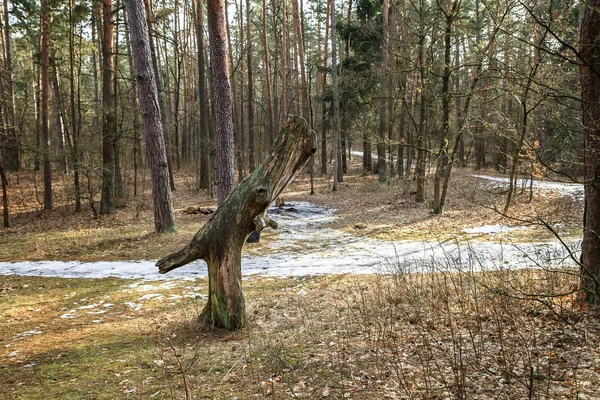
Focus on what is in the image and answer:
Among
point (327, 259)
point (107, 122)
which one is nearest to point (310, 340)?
point (327, 259)

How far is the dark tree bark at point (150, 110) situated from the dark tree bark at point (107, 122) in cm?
451

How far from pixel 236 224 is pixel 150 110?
7.73m

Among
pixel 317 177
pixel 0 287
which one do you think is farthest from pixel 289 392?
pixel 317 177

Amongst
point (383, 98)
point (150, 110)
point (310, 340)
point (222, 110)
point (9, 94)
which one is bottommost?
point (310, 340)

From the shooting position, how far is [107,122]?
15.1 meters

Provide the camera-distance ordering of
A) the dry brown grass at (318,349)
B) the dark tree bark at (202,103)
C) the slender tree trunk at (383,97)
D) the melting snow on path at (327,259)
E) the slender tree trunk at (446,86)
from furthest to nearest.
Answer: the slender tree trunk at (383,97), the dark tree bark at (202,103), the slender tree trunk at (446,86), the melting snow on path at (327,259), the dry brown grass at (318,349)

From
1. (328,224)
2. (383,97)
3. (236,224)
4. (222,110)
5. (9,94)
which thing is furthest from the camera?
(9,94)

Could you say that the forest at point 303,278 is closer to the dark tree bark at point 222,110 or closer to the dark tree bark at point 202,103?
the dark tree bark at point 222,110

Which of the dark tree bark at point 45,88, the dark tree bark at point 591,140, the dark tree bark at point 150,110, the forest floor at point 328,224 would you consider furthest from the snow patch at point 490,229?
the dark tree bark at point 45,88

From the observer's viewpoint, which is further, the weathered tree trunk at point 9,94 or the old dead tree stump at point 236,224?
the weathered tree trunk at point 9,94

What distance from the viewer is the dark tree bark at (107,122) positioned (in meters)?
14.6

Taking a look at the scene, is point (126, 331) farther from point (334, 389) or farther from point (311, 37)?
point (311, 37)

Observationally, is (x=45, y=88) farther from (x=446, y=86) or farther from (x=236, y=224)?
(x=446, y=86)

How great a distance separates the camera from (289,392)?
3.22 m
